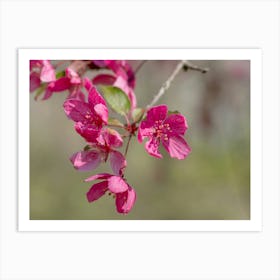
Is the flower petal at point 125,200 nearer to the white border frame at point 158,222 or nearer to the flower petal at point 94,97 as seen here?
the flower petal at point 94,97

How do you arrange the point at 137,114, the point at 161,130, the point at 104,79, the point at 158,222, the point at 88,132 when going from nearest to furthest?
the point at 88,132
the point at 161,130
the point at 137,114
the point at 104,79
the point at 158,222

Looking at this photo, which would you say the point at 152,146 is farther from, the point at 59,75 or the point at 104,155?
the point at 59,75

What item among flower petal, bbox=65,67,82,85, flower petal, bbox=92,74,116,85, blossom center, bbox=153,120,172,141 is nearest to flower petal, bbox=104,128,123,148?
blossom center, bbox=153,120,172,141

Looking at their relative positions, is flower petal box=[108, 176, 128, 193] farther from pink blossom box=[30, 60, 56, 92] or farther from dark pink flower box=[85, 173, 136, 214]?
pink blossom box=[30, 60, 56, 92]

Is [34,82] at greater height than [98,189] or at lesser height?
greater

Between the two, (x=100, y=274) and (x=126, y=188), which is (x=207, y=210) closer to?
(x=100, y=274)

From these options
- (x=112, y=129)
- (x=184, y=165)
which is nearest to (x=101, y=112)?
(x=112, y=129)
